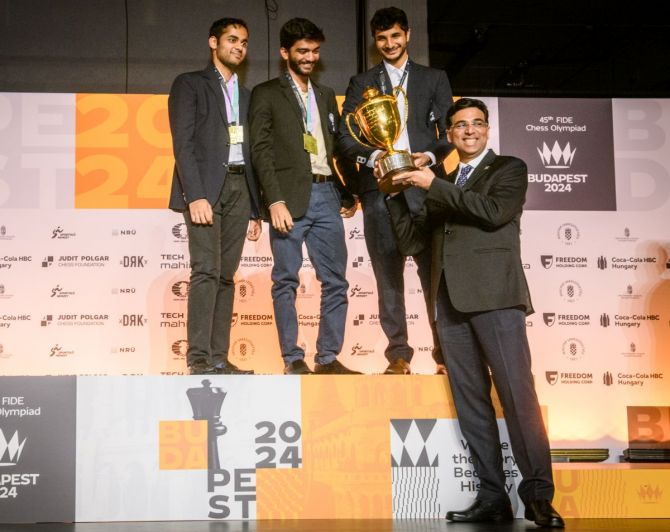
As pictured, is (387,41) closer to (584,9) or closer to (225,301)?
(225,301)

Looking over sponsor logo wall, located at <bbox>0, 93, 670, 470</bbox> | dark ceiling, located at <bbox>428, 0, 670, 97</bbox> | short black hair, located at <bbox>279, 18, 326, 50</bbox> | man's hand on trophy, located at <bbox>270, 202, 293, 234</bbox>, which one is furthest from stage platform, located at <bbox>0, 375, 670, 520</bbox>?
dark ceiling, located at <bbox>428, 0, 670, 97</bbox>

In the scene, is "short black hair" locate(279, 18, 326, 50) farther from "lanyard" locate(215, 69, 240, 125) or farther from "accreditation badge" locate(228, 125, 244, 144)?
"accreditation badge" locate(228, 125, 244, 144)

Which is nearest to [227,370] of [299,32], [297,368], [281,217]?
[297,368]

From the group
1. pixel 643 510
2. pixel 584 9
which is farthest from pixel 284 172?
pixel 584 9

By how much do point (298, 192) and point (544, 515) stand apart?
1735 millimetres

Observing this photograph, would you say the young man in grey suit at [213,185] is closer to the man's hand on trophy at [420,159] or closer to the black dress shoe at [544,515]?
the man's hand on trophy at [420,159]

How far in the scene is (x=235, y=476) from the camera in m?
3.53

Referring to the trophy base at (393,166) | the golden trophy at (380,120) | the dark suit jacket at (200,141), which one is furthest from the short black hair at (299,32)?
the trophy base at (393,166)

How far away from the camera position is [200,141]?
3.96 metres

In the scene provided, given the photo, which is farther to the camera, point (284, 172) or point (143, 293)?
point (143, 293)

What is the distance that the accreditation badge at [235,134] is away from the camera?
3.99 m

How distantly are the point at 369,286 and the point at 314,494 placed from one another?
2.20 m

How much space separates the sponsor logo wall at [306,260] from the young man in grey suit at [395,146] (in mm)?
1535

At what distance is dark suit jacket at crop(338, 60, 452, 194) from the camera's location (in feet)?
13.1
